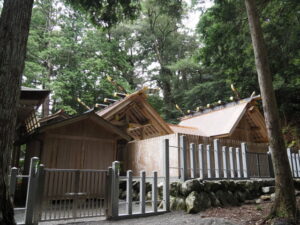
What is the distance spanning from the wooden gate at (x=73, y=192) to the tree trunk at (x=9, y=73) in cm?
232

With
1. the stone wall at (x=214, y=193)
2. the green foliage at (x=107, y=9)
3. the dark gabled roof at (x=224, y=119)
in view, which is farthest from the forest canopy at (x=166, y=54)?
the stone wall at (x=214, y=193)

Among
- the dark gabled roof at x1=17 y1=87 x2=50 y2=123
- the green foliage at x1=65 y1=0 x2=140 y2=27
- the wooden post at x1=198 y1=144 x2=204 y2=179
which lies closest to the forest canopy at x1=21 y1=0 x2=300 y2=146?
the green foliage at x1=65 y1=0 x2=140 y2=27

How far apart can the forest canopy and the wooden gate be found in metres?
5.31

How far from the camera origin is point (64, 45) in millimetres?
18844

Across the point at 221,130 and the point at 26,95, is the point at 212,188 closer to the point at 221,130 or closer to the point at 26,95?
the point at 221,130

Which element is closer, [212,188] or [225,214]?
[225,214]

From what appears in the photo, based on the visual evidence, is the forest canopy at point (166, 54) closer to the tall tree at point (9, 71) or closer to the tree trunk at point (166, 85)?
the tree trunk at point (166, 85)

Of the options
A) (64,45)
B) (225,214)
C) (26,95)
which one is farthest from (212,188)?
(64,45)

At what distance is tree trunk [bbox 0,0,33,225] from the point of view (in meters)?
3.34

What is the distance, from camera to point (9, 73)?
3668 mm

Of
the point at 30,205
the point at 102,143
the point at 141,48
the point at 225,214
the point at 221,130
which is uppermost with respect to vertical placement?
the point at 141,48

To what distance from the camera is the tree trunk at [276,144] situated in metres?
5.55

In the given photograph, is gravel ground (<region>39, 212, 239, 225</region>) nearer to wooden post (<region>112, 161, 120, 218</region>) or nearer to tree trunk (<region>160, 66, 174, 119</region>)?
wooden post (<region>112, 161, 120, 218</region>)

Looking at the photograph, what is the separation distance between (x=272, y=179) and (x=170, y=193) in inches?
201
